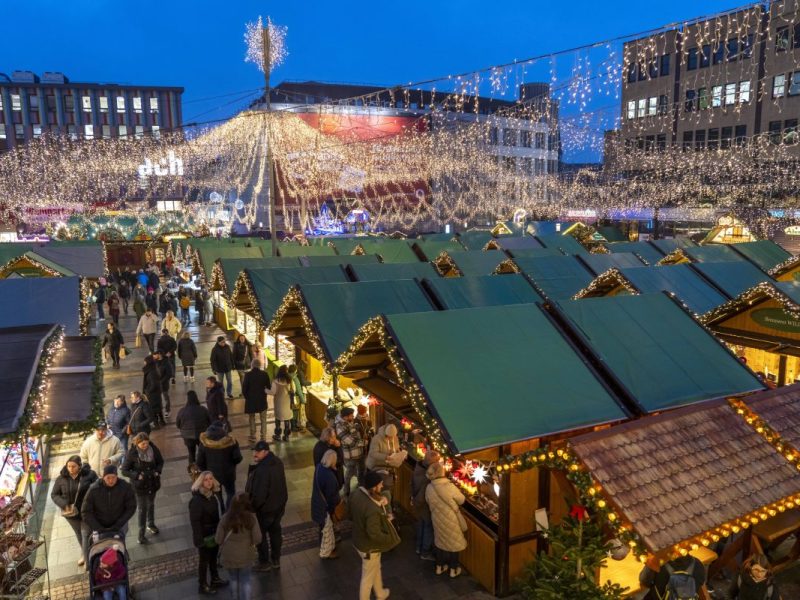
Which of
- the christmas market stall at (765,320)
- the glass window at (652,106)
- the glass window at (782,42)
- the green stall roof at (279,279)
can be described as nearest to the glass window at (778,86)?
the glass window at (782,42)

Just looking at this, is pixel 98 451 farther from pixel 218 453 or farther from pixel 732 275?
pixel 732 275

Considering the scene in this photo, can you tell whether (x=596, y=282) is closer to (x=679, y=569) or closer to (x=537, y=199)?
(x=679, y=569)

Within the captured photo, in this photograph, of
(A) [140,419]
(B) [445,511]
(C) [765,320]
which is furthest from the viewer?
(C) [765,320]

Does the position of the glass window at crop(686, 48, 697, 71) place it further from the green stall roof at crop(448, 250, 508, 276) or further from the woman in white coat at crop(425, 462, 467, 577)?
the woman in white coat at crop(425, 462, 467, 577)

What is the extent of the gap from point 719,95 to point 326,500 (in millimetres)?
45032

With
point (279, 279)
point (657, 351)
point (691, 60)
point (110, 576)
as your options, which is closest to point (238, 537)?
point (110, 576)

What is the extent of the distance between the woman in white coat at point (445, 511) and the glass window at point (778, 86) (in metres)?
43.8

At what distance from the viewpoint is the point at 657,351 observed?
6426mm

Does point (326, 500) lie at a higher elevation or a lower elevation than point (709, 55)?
lower

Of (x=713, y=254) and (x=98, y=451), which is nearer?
(x=98, y=451)

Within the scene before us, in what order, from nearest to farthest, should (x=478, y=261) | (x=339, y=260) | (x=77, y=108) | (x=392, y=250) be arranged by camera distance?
(x=339, y=260)
(x=478, y=261)
(x=392, y=250)
(x=77, y=108)

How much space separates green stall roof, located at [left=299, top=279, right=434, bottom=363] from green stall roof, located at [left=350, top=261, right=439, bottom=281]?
2.55 metres

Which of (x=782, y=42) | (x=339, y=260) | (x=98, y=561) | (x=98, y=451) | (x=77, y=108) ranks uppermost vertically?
(x=77, y=108)

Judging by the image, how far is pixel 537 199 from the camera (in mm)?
50344
